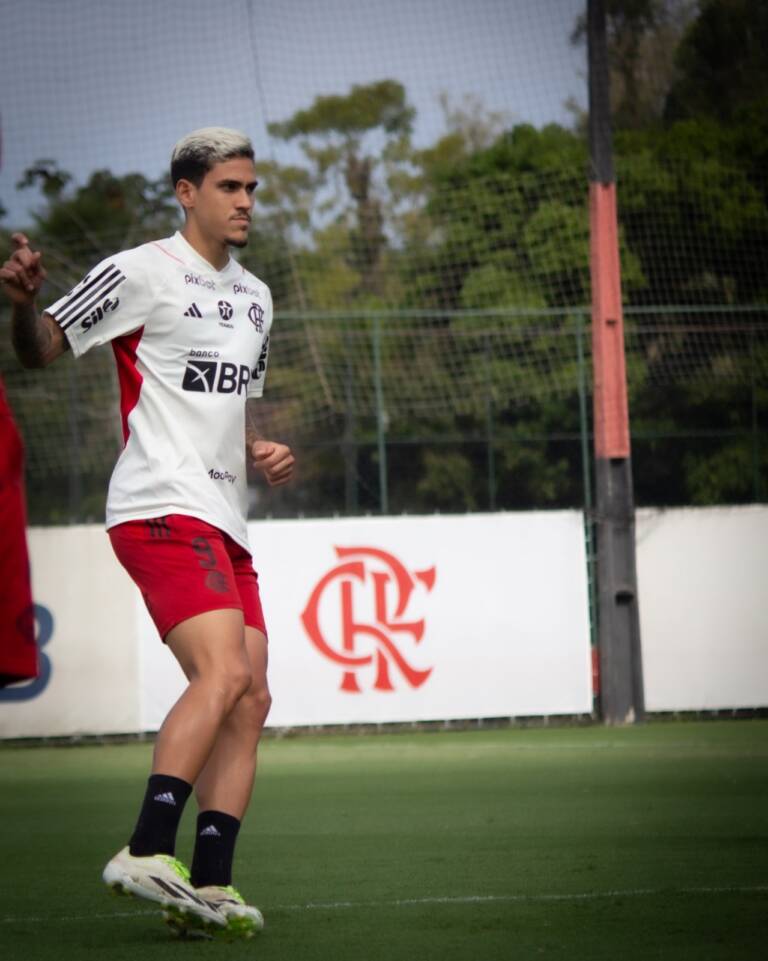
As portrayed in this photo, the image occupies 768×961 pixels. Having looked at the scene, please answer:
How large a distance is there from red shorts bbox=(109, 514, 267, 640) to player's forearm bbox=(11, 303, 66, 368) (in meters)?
0.53

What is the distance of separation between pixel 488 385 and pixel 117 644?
10419mm

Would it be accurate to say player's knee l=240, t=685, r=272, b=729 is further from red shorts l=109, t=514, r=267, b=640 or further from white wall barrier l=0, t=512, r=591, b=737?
white wall barrier l=0, t=512, r=591, b=737

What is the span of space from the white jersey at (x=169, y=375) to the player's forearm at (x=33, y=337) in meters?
0.06

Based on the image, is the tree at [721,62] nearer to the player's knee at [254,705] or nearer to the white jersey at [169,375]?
the white jersey at [169,375]

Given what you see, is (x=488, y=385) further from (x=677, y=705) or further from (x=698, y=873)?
(x=698, y=873)

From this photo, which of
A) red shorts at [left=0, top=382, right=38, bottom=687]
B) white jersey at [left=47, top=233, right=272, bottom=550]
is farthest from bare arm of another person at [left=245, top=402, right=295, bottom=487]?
red shorts at [left=0, top=382, right=38, bottom=687]

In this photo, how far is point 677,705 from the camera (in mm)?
11328

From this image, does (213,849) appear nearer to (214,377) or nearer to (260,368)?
(214,377)

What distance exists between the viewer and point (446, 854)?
18.8 feet

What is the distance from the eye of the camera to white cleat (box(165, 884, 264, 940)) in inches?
165

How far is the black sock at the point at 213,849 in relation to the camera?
4.29 meters

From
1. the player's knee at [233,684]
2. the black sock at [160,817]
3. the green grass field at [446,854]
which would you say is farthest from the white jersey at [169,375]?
the green grass field at [446,854]

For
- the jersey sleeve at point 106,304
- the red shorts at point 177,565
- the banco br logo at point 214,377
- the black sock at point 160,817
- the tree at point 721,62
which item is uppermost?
the tree at point 721,62

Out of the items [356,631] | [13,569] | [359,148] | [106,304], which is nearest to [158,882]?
[106,304]
